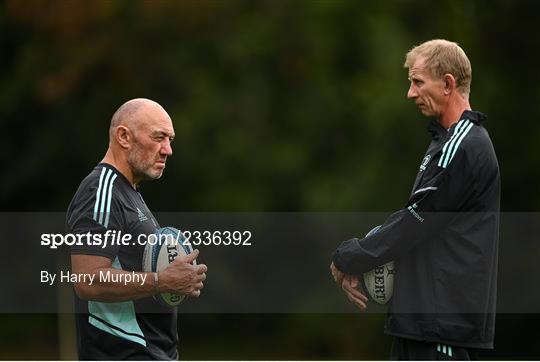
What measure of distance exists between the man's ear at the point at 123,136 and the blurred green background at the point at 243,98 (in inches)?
515

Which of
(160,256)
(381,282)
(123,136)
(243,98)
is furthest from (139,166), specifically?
(243,98)

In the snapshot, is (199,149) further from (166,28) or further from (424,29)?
(424,29)

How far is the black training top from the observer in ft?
17.0

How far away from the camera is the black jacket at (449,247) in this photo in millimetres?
5273

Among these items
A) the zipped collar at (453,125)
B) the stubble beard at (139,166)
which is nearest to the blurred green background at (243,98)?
the zipped collar at (453,125)

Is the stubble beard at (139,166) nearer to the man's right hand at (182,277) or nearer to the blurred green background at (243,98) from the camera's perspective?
the man's right hand at (182,277)

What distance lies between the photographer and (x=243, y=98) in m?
19.9

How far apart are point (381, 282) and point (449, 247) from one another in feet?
1.36

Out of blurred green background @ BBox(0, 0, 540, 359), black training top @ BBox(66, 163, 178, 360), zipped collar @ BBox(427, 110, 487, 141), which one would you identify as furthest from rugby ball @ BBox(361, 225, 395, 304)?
blurred green background @ BBox(0, 0, 540, 359)

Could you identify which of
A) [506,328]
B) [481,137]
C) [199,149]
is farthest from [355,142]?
[481,137]

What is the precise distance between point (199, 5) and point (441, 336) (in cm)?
1514

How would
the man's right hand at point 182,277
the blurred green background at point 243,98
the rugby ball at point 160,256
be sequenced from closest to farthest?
1. the man's right hand at point 182,277
2. the rugby ball at point 160,256
3. the blurred green background at point 243,98

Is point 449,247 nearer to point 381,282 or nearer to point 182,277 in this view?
point 381,282

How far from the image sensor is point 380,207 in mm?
18391
